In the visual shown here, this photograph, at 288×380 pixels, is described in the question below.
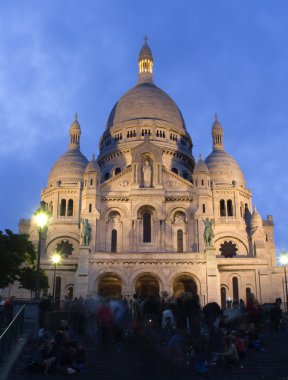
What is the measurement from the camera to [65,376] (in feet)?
56.7

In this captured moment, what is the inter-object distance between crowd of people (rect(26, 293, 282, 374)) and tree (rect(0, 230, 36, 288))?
10.4 meters

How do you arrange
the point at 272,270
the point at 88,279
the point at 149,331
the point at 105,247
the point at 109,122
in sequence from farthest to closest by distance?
the point at 109,122 → the point at 272,270 → the point at 105,247 → the point at 88,279 → the point at 149,331

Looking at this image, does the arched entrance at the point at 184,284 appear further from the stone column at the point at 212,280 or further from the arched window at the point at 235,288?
the arched window at the point at 235,288

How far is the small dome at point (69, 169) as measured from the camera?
207 feet

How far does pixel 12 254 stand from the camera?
34.4 metres

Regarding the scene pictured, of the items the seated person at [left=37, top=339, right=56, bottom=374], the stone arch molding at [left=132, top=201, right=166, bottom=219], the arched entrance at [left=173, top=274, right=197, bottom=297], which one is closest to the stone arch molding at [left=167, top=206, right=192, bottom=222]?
the stone arch molding at [left=132, top=201, right=166, bottom=219]

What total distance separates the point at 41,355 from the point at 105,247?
3327 centimetres

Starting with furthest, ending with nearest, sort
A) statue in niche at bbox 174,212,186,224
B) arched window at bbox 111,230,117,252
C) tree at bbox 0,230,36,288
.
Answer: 1. statue in niche at bbox 174,212,186,224
2. arched window at bbox 111,230,117,252
3. tree at bbox 0,230,36,288

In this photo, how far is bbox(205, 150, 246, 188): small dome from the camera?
6269cm

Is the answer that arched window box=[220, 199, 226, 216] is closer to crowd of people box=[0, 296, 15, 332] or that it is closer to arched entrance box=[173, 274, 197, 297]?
arched entrance box=[173, 274, 197, 297]

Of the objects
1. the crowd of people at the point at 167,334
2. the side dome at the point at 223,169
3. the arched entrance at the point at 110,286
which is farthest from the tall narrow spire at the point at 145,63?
the crowd of people at the point at 167,334

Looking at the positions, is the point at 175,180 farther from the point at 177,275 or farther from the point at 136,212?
the point at 177,275

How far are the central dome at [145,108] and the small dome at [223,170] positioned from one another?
26.0 ft

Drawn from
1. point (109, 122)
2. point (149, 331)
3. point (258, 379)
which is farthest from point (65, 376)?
point (109, 122)
